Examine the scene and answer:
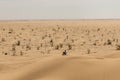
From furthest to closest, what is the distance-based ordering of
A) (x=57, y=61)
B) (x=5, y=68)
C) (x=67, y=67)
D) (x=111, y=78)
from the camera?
(x=5, y=68), (x=57, y=61), (x=67, y=67), (x=111, y=78)

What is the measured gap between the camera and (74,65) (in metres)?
4.85

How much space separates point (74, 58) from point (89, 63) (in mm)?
477

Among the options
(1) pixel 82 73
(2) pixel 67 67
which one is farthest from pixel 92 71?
(2) pixel 67 67

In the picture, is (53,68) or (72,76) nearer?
(72,76)

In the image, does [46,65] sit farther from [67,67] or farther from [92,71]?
[92,71]

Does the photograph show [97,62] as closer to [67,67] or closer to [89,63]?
[89,63]

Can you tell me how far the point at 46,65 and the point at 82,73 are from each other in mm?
850

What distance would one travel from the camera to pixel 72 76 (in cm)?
445

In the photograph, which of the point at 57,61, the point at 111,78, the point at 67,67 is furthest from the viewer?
the point at 57,61

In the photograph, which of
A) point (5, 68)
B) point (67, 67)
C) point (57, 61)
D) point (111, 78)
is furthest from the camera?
point (5, 68)

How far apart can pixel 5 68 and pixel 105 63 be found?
87.1 inches

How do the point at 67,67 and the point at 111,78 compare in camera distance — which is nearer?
the point at 111,78

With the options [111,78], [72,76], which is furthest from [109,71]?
[72,76]

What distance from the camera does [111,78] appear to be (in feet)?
14.1
